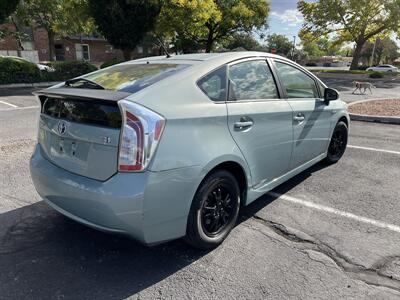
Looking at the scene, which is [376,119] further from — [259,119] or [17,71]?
[17,71]

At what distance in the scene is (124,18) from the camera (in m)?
17.2

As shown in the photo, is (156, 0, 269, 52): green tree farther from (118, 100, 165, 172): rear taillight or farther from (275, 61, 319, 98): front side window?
(118, 100, 165, 172): rear taillight

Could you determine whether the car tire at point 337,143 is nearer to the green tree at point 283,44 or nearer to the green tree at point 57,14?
the green tree at point 57,14

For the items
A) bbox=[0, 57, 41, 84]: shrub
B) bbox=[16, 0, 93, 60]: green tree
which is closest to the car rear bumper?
bbox=[0, 57, 41, 84]: shrub

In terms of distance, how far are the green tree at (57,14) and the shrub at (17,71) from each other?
15.1 ft

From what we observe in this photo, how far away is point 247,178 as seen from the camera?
10.3 feet

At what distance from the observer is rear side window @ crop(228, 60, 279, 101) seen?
308 centimetres

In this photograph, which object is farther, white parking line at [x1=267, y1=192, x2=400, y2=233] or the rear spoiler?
white parking line at [x1=267, y1=192, x2=400, y2=233]

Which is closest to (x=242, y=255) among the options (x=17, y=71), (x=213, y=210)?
(x=213, y=210)

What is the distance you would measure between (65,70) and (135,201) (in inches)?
669

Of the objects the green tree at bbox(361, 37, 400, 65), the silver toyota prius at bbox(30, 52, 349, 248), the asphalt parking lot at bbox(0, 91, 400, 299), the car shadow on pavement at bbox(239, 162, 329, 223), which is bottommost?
the asphalt parking lot at bbox(0, 91, 400, 299)

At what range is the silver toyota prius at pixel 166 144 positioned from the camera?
7.66ft

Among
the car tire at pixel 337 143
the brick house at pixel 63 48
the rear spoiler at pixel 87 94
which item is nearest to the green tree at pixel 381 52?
the brick house at pixel 63 48

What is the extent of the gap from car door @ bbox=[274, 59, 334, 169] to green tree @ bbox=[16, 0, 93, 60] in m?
17.2
